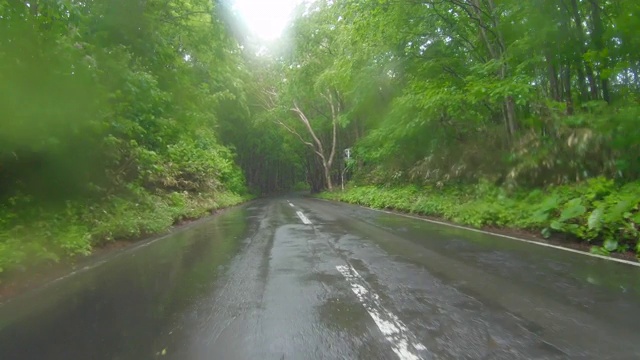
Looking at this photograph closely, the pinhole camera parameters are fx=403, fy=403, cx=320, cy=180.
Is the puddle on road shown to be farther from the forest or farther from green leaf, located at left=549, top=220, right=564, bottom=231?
green leaf, located at left=549, top=220, right=564, bottom=231

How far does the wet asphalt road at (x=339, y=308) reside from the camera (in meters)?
3.58

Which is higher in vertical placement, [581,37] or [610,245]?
[581,37]

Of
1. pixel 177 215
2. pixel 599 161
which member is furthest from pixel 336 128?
pixel 599 161

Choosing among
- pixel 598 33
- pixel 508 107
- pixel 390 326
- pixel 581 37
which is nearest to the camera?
pixel 390 326

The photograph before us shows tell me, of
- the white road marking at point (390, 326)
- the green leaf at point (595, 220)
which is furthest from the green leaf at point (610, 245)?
the white road marking at point (390, 326)

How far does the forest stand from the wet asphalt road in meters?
1.96

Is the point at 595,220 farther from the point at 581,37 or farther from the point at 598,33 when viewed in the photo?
the point at 581,37

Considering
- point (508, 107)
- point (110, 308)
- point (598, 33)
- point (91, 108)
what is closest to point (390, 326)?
point (110, 308)

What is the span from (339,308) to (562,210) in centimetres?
716

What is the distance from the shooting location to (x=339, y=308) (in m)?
4.64

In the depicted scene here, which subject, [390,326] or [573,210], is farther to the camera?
[573,210]

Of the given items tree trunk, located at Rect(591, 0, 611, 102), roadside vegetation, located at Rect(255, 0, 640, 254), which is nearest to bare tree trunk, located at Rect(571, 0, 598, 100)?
roadside vegetation, located at Rect(255, 0, 640, 254)

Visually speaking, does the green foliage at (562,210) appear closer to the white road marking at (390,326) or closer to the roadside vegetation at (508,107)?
the roadside vegetation at (508,107)

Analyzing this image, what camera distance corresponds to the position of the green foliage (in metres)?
7.48
